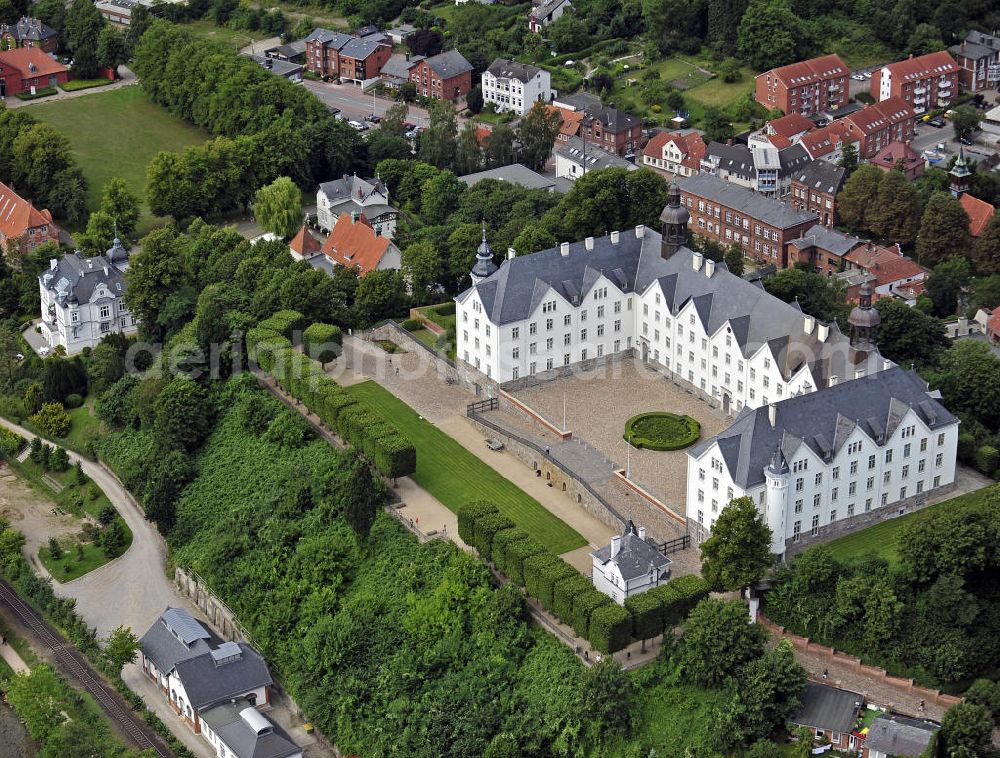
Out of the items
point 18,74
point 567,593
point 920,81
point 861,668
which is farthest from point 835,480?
point 18,74

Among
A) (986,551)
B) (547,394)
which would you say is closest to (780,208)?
(547,394)

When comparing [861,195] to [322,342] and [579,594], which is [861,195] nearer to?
[322,342]

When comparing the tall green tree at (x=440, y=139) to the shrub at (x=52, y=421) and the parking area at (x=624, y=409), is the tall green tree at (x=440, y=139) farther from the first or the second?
the parking area at (x=624, y=409)

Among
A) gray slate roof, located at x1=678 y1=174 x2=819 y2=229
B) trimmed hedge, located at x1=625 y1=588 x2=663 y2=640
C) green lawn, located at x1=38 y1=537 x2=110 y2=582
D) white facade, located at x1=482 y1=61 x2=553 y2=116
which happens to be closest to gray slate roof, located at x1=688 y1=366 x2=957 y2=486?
trimmed hedge, located at x1=625 y1=588 x2=663 y2=640

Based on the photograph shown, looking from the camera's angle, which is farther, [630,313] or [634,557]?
[630,313]

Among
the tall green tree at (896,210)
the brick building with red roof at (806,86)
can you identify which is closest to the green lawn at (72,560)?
the tall green tree at (896,210)

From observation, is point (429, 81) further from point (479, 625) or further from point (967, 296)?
point (479, 625)

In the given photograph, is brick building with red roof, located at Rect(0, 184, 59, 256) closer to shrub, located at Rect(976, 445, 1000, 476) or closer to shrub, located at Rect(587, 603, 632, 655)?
shrub, located at Rect(587, 603, 632, 655)
